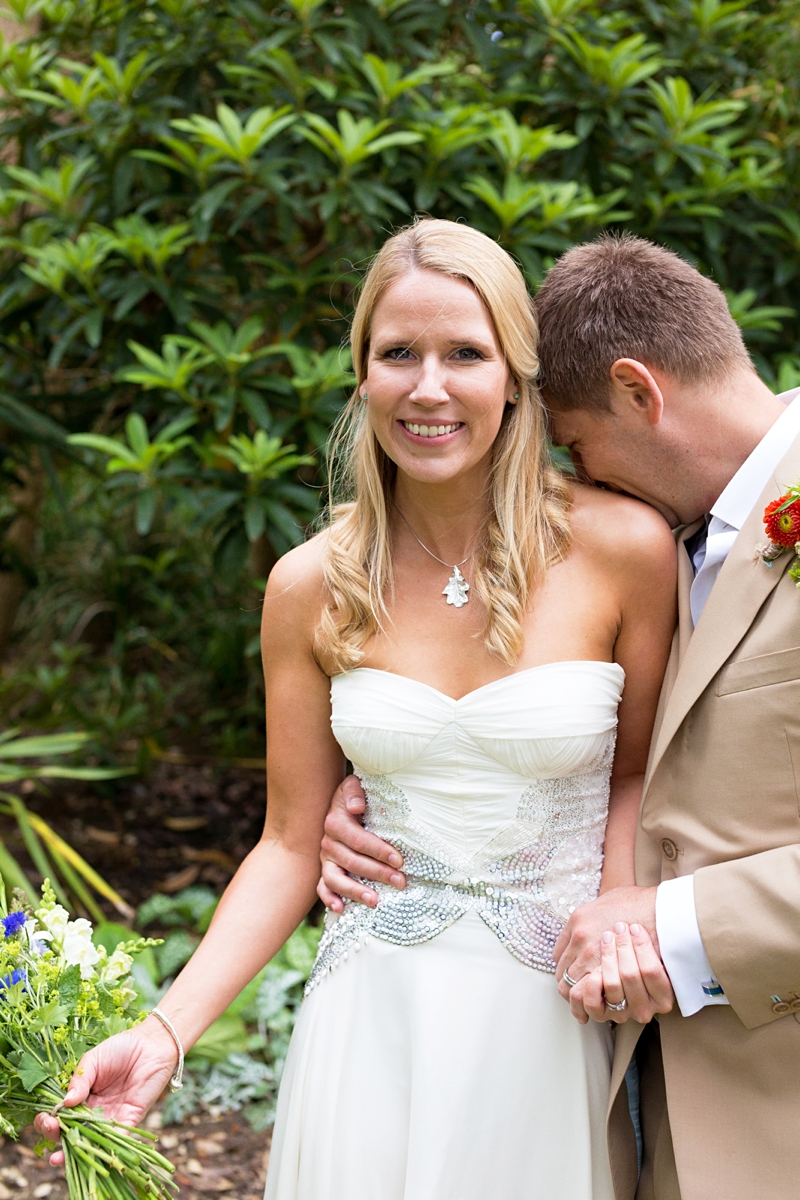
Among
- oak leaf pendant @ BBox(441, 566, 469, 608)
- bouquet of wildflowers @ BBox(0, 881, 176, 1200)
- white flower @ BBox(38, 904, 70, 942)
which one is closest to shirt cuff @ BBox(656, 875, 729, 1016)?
oak leaf pendant @ BBox(441, 566, 469, 608)

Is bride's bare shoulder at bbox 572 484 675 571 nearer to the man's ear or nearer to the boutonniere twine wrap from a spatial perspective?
the man's ear

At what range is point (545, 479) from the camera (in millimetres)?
2164

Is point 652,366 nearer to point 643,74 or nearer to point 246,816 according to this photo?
point 643,74

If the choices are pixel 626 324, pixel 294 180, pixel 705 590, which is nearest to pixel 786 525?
pixel 705 590

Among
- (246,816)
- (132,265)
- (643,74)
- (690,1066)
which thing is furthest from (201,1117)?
(643,74)

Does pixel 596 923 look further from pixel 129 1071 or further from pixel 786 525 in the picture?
pixel 129 1071

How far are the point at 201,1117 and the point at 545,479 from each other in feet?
8.22

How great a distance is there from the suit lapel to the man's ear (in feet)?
0.85

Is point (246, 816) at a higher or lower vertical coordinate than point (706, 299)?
lower

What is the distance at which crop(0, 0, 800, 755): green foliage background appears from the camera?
327cm

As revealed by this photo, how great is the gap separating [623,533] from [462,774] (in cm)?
53

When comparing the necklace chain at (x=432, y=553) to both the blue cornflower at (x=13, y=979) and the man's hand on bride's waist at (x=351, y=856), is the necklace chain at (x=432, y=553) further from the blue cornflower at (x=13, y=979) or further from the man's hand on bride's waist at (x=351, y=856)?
the blue cornflower at (x=13, y=979)

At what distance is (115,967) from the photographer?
6.01 feet

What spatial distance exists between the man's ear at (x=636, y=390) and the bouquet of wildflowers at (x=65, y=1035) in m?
1.27
